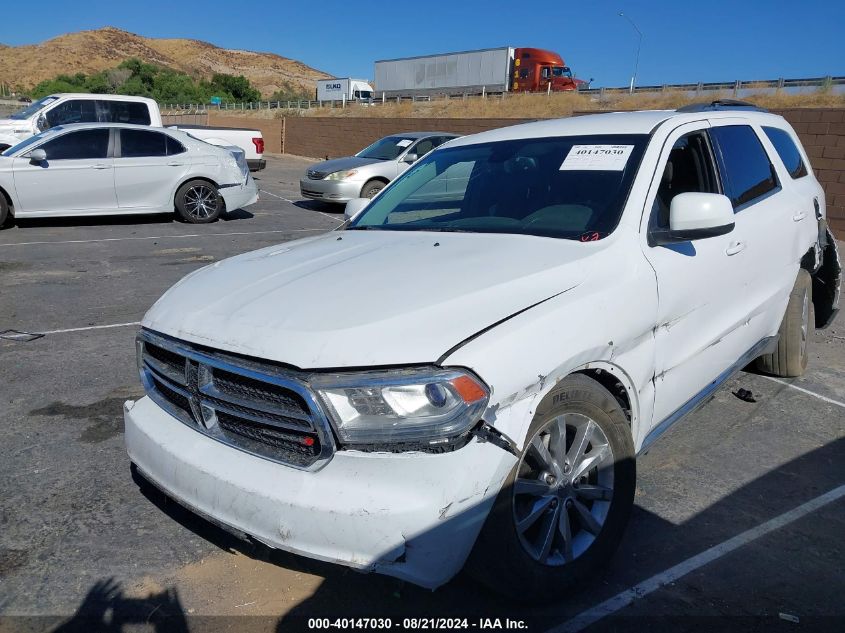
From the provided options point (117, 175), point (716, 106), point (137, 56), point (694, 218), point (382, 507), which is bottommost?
point (382, 507)

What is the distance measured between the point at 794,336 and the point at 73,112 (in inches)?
626

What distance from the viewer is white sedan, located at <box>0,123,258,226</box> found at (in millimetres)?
10938

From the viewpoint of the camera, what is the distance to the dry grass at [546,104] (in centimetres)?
3041

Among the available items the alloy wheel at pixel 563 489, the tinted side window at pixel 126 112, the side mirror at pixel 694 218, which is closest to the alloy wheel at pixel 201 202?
the tinted side window at pixel 126 112

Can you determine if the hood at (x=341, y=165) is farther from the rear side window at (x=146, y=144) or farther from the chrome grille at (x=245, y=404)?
the chrome grille at (x=245, y=404)

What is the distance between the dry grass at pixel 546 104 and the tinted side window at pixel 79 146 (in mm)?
21428

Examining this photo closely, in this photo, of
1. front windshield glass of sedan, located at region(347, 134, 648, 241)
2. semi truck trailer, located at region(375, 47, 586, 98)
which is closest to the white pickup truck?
front windshield glass of sedan, located at region(347, 134, 648, 241)

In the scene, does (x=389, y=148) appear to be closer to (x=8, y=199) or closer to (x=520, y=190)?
(x=8, y=199)

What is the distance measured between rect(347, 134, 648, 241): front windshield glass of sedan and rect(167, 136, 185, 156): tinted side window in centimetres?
885

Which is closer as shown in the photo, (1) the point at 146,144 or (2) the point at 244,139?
(1) the point at 146,144

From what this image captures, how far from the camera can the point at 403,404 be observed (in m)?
2.19

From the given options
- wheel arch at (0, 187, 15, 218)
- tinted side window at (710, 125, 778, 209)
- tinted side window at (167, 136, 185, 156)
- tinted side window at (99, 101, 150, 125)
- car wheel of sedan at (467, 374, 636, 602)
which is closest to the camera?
car wheel of sedan at (467, 374, 636, 602)

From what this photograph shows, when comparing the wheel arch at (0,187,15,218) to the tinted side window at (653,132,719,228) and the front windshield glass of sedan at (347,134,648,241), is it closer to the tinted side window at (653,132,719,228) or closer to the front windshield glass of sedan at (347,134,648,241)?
the front windshield glass of sedan at (347,134,648,241)

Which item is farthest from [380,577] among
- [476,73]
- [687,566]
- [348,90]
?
[348,90]
